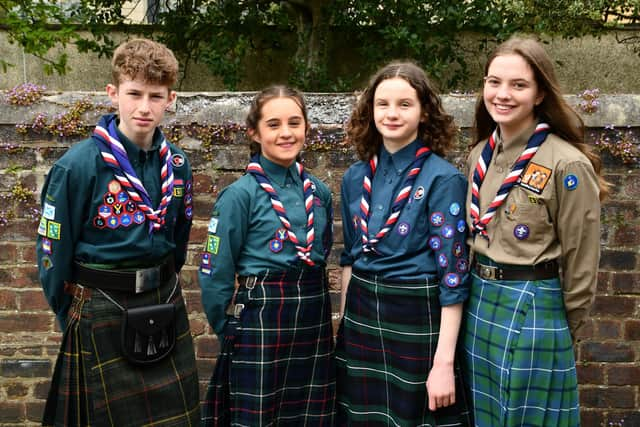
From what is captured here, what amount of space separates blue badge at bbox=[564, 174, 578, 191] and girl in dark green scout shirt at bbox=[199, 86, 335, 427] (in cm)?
104

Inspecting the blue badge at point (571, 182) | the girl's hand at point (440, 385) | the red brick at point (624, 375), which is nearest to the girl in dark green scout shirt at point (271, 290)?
the girl's hand at point (440, 385)

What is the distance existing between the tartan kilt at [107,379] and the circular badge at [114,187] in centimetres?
41

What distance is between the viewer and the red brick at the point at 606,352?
3873mm

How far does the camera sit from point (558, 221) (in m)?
2.51

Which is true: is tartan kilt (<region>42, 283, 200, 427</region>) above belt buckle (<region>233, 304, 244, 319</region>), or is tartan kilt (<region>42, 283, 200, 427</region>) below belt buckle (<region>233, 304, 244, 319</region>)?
below

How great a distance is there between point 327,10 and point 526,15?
1548mm

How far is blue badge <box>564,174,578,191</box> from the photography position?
96.6 inches

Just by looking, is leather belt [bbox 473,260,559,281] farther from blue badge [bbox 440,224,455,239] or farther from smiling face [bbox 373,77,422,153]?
smiling face [bbox 373,77,422,153]

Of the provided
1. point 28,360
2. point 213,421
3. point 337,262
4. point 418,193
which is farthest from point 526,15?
point 28,360

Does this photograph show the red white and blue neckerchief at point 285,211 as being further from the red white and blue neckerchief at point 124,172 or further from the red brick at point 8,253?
the red brick at point 8,253

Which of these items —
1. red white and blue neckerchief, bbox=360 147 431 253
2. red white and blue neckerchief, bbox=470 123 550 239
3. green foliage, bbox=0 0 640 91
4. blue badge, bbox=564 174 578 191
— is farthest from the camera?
green foliage, bbox=0 0 640 91

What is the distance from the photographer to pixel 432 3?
4926 mm

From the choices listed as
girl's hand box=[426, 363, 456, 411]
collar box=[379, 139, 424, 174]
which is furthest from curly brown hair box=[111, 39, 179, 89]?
girl's hand box=[426, 363, 456, 411]

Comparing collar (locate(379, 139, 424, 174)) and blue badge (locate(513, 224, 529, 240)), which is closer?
blue badge (locate(513, 224, 529, 240))
